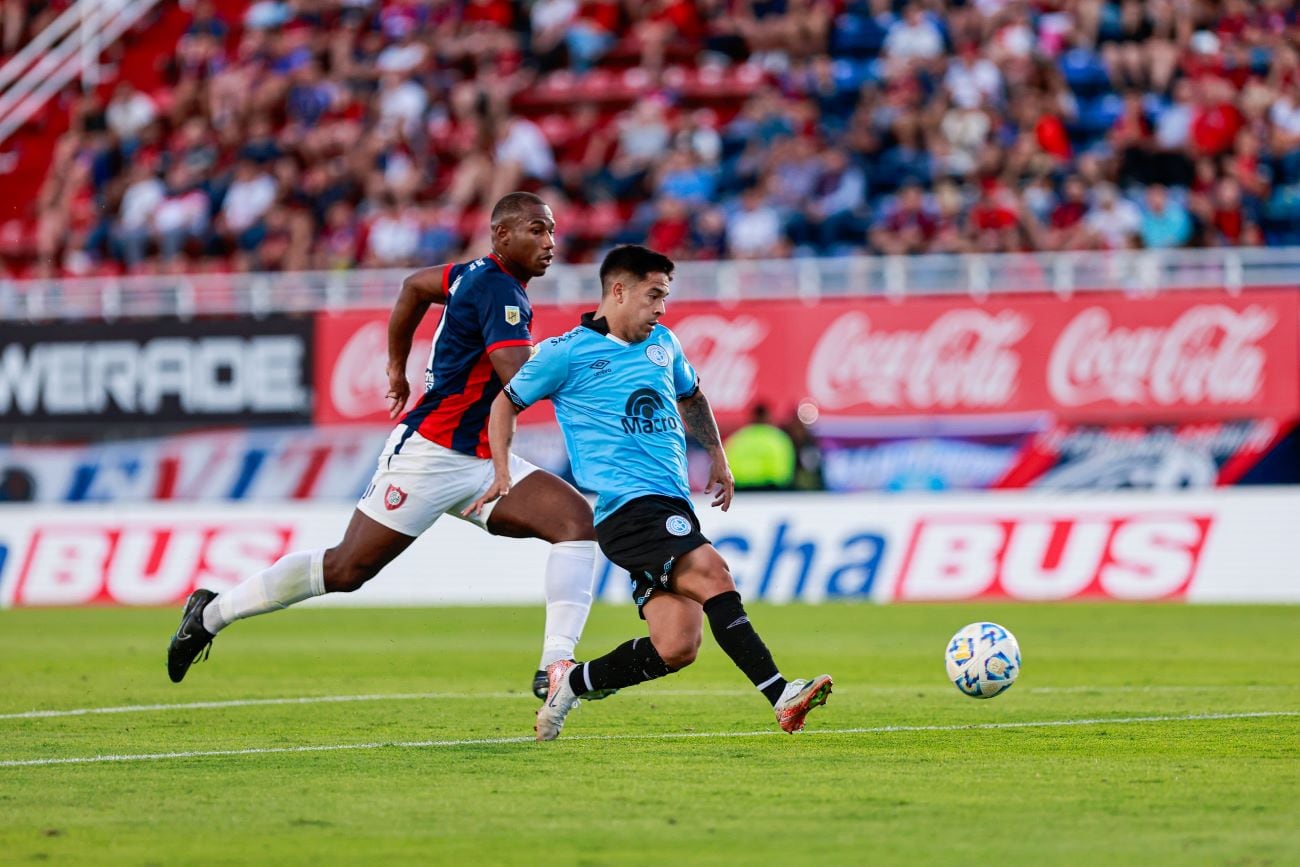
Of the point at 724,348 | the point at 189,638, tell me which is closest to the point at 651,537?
the point at 189,638

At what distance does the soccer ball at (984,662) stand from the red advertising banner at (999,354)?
14375 mm

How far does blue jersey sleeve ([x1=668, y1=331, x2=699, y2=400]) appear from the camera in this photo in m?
8.71

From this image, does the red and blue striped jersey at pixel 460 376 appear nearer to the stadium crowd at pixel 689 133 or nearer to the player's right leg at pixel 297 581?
Result: the player's right leg at pixel 297 581

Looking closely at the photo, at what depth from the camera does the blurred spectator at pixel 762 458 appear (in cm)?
2248

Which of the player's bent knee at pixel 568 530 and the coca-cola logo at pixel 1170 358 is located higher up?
the coca-cola logo at pixel 1170 358

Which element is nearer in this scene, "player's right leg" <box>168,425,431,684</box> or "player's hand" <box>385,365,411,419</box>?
"player's right leg" <box>168,425,431,684</box>

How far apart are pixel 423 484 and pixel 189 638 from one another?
1.50m

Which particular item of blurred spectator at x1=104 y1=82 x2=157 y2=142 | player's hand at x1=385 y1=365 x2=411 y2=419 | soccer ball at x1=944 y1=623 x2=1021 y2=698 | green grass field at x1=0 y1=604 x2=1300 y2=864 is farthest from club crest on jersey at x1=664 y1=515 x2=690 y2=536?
blurred spectator at x1=104 y1=82 x2=157 y2=142

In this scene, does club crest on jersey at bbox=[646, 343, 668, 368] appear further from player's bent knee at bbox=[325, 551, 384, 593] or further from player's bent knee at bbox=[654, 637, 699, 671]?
player's bent knee at bbox=[325, 551, 384, 593]

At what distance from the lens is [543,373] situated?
8.41 m

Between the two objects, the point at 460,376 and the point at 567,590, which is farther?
the point at 460,376

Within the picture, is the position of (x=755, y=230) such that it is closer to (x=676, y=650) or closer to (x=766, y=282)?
(x=766, y=282)

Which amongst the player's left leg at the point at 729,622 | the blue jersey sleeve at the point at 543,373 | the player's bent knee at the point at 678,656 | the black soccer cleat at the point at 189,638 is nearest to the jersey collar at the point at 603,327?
the blue jersey sleeve at the point at 543,373

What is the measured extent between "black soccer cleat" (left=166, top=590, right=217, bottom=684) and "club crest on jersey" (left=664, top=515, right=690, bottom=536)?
279 cm
